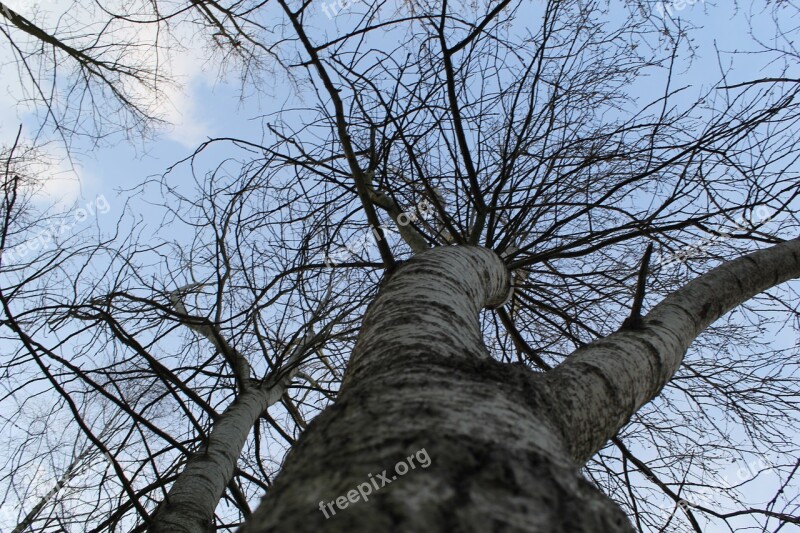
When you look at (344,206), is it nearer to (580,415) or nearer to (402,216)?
(402,216)

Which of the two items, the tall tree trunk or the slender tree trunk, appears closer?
the tall tree trunk

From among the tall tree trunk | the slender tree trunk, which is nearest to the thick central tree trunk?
the tall tree trunk

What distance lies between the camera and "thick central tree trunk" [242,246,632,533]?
20.1 inches

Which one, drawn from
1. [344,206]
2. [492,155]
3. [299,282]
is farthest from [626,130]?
[299,282]

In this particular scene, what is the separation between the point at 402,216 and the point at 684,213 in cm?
146

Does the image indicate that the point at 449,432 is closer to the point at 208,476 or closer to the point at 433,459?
the point at 433,459

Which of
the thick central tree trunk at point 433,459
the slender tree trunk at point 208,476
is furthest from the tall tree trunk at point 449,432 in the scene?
the slender tree trunk at point 208,476

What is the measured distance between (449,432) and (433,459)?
0.06 metres

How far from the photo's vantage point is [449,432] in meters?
0.65

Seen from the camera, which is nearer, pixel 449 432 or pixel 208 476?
pixel 449 432

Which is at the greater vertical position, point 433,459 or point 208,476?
point 208,476

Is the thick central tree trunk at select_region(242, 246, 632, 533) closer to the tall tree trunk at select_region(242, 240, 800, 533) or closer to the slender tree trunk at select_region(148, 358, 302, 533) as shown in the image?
the tall tree trunk at select_region(242, 240, 800, 533)

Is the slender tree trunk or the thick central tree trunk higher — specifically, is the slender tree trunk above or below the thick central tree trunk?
above

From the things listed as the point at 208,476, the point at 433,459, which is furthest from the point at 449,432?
the point at 208,476
